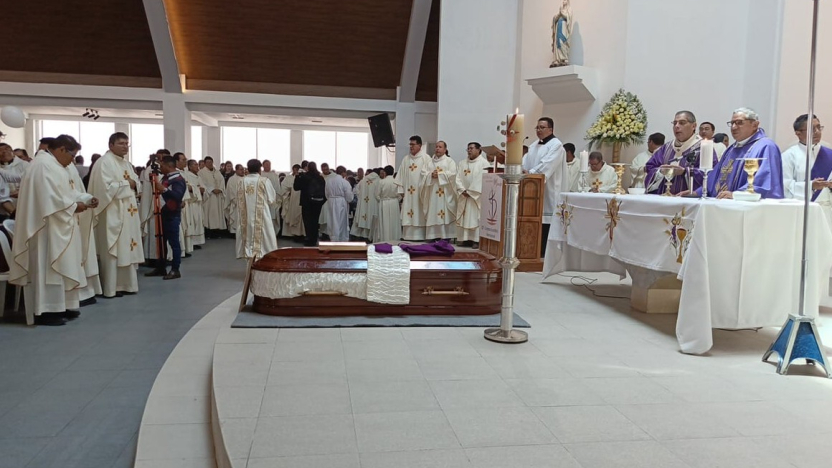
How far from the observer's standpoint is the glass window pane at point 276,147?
943 inches

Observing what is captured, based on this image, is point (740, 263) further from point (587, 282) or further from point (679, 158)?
point (587, 282)

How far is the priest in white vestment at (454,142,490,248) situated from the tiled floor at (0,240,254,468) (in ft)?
15.4

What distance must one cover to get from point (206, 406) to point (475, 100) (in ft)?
33.5

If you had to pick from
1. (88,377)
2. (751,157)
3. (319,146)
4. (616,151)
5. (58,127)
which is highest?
(58,127)

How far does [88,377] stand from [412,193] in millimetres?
7292

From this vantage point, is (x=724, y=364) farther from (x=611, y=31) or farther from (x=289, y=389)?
(x=611, y=31)

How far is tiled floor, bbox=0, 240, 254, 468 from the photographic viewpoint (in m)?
2.95

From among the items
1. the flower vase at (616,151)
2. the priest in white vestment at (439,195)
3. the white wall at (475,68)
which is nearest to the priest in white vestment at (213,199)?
the white wall at (475,68)

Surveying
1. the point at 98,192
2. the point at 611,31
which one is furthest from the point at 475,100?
the point at 98,192

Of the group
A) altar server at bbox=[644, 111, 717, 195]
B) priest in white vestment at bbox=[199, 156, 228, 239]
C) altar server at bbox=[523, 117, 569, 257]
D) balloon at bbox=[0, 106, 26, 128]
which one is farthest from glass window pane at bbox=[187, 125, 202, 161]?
altar server at bbox=[644, 111, 717, 195]

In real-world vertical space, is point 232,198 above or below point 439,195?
below

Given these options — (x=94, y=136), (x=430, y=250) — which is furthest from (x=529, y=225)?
(x=94, y=136)

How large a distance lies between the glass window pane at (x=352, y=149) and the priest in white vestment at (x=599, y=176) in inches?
672

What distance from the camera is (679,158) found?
5.39 meters
